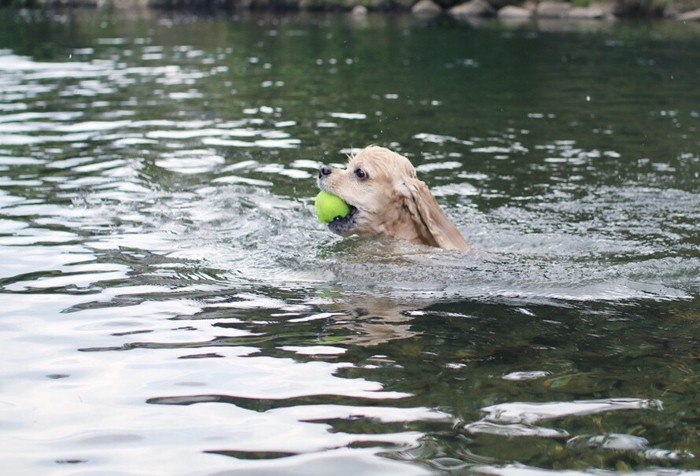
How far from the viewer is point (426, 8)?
4978cm

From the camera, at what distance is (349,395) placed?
203 inches

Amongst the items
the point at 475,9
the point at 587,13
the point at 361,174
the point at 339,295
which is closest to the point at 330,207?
the point at 361,174

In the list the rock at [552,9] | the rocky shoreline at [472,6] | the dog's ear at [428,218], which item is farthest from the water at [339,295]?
the rock at [552,9]

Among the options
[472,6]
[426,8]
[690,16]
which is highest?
[472,6]

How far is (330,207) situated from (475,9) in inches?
1584

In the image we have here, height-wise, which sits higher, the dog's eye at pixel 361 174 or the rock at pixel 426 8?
the rock at pixel 426 8

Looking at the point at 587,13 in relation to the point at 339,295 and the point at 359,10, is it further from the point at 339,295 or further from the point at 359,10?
the point at 339,295

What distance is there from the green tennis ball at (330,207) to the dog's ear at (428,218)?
0.57 m

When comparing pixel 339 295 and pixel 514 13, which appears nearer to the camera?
pixel 339 295

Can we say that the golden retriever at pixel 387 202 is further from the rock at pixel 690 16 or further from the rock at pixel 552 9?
the rock at pixel 552 9

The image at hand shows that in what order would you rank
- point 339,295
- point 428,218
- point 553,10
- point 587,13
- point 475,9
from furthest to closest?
1. point 475,9
2. point 553,10
3. point 587,13
4. point 428,218
5. point 339,295

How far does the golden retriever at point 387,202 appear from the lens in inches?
321

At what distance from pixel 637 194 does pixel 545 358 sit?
5.67 m

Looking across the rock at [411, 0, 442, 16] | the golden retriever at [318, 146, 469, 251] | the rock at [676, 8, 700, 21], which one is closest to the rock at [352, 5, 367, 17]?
the rock at [411, 0, 442, 16]
